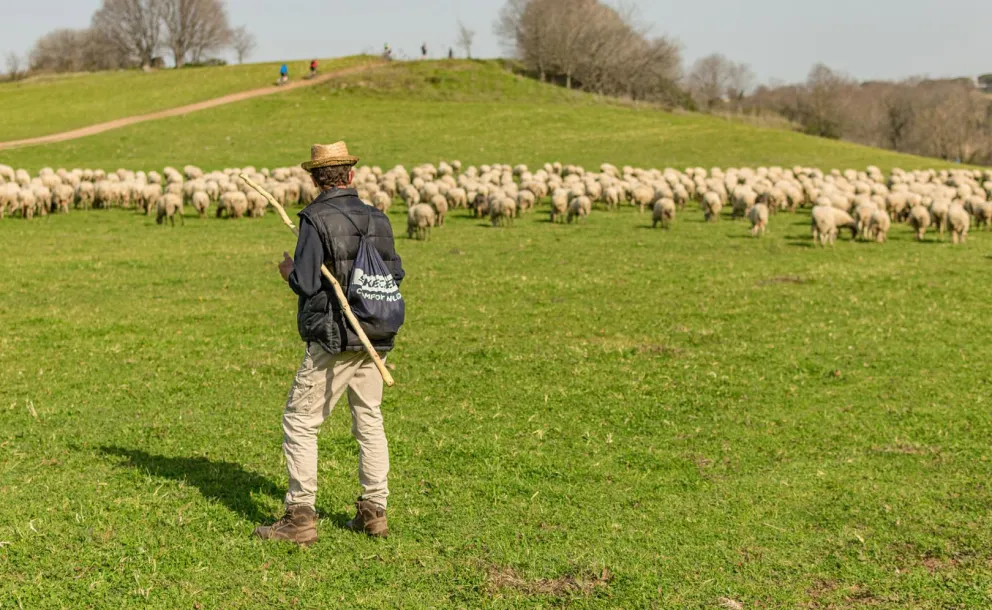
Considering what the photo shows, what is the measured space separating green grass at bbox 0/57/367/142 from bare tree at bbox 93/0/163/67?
26827 millimetres

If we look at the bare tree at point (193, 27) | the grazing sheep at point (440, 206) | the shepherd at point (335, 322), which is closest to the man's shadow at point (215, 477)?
the shepherd at point (335, 322)

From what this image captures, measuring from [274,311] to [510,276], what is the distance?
228 inches

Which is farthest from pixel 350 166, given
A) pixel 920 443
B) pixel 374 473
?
pixel 920 443

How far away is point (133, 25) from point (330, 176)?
122m

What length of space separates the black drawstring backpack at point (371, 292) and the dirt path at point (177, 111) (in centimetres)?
5427

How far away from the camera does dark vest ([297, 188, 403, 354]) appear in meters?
6.43

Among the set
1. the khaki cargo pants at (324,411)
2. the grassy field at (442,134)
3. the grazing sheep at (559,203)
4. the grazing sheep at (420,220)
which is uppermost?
the grassy field at (442,134)

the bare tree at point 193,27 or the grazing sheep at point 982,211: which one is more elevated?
the bare tree at point 193,27

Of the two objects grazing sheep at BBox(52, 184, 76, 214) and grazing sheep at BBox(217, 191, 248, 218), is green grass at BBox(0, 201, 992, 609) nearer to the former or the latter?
grazing sheep at BBox(217, 191, 248, 218)

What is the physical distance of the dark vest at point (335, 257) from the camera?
253 inches

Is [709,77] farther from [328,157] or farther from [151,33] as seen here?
[328,157]

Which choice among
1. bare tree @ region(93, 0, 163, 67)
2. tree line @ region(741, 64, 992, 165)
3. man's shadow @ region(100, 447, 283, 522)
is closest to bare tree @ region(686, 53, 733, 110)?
tree line @ region(741, 64, 992, 165)

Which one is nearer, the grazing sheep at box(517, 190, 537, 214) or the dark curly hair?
the dark curly hair

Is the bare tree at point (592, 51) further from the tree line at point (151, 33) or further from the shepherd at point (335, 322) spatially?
the shepherd at point (335, 322)
